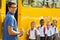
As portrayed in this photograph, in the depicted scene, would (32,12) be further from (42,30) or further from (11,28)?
(11,28)

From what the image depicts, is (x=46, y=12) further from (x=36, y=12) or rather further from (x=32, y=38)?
(x=32, y=38)

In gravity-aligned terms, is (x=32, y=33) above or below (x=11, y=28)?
below

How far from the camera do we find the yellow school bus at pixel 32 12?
7570mm

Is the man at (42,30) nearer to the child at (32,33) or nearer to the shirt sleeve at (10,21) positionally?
the child at (32,33)

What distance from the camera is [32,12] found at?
7.80 meters

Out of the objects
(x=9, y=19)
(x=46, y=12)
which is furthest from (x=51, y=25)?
(x=9, y=19)

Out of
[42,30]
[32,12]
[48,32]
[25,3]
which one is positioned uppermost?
[25,3]

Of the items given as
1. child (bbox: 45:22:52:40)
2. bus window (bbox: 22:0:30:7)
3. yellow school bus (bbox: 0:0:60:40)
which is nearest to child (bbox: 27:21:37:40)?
yellow school bus (bbox: 0:0:60:40)

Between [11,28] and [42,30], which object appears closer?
[11,28]

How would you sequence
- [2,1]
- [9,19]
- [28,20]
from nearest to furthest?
[9,19]
[2,1]
[28,20]

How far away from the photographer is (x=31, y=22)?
7672mm

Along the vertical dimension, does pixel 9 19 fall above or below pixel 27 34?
above

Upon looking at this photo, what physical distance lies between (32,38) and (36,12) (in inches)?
39.0

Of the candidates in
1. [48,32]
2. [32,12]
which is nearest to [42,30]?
[48,32]
